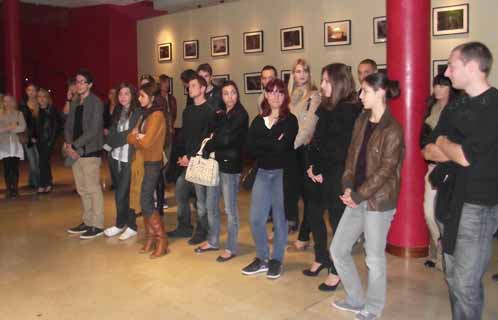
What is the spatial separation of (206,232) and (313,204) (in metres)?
1.66

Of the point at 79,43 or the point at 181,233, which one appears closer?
the point at 181,233

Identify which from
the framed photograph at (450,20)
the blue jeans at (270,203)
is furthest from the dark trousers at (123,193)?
the framed photograph at (450,20)

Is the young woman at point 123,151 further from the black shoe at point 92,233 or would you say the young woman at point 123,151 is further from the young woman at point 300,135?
the young woman at point 300,135

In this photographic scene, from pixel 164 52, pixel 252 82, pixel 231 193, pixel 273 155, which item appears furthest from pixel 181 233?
pixel 164 52

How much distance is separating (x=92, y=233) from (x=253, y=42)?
6.71 metres

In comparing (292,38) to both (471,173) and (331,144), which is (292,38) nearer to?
(331,144)

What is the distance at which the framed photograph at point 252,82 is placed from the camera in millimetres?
11262

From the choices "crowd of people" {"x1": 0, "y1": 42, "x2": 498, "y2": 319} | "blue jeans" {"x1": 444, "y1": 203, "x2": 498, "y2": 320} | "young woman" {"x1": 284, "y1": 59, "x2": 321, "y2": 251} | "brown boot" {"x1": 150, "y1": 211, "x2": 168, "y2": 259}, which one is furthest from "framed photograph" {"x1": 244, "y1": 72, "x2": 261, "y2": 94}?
"blue jeans" {"x1": 444, "y1": 203, "x2": 498, "y2": 320}

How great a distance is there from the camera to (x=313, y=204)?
4.16m

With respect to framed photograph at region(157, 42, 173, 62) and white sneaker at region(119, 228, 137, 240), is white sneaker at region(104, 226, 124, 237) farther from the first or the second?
framed photograph at region(157, 42, 173, 62)

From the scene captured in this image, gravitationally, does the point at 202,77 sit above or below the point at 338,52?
below

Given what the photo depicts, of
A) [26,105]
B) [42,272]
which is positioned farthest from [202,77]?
[26,105]

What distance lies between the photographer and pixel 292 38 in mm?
10516

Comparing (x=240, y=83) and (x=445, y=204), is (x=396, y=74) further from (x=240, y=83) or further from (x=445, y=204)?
(x=240, y=83)
